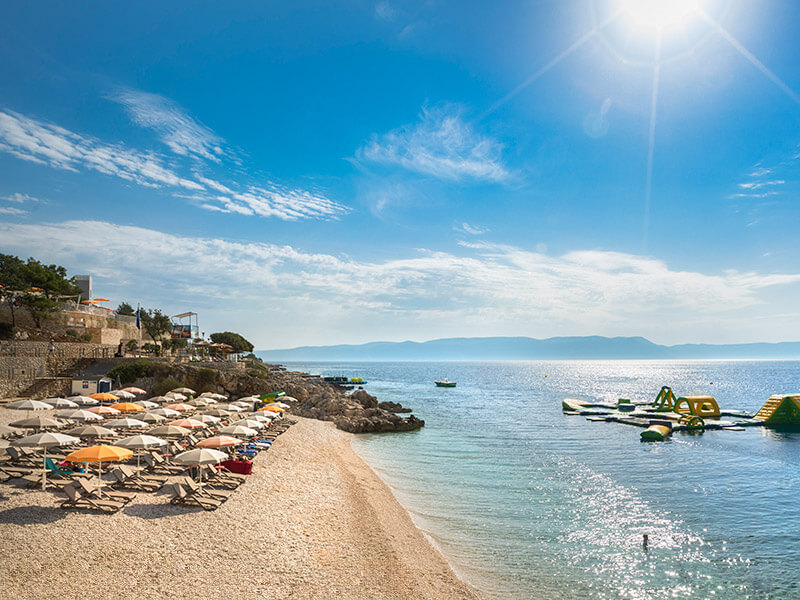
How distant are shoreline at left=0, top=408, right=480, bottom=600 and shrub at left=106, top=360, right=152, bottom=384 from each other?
30.7 metres

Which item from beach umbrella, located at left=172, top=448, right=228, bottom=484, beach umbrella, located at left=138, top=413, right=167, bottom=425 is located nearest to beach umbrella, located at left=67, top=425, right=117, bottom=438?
beach umbrella, located at left=172, top=448, right=228, bottom=484

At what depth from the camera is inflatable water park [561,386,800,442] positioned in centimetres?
3981

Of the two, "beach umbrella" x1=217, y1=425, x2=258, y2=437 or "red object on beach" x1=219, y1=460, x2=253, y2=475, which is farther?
"beach umbrella" x1=217, y1=425, x2=258, y2=437

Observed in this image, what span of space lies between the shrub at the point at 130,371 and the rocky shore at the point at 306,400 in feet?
1.88

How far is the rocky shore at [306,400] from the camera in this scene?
37.9 meters

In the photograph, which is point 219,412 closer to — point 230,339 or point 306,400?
point 306,400

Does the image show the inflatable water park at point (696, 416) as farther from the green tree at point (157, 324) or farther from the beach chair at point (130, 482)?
the green tree at point (157, 324)

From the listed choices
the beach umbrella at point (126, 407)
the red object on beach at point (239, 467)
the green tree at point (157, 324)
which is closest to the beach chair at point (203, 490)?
the red object on beach at point (239, 467)

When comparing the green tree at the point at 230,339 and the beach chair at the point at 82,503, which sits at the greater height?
the green tree at the point at 230,339

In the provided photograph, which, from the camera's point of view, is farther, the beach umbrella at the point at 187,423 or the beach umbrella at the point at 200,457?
the beach umbrella at the point at 187,423

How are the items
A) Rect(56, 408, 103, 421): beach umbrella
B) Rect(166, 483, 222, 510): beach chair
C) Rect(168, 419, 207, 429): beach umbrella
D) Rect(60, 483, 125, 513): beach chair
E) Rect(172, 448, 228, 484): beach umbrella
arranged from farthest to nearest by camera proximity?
Rect(56, 408, 103, 421): beach umbrella, Rect(168, 419, 207, 429): beach umbrella, Rect(172, 448, 228, 484): beach umbrella, Rect(166, 483, 222, 510): beach chair, Rect(60, 483, 125, 513): beach chair

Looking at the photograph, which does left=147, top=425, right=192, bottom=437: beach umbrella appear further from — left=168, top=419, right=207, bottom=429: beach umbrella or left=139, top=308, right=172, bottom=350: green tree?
left=139, top=308, right=172, bottom=350: green tree

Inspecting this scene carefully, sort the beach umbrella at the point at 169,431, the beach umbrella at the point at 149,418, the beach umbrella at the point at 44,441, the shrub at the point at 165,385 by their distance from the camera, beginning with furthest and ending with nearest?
the shrub at the point at 165,385 < the beach umbrella at the point at 149,418 < the beach umbrella at the point at 169,431 < the beach umbrella at the point at 44,441

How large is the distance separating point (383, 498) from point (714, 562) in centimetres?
1082
